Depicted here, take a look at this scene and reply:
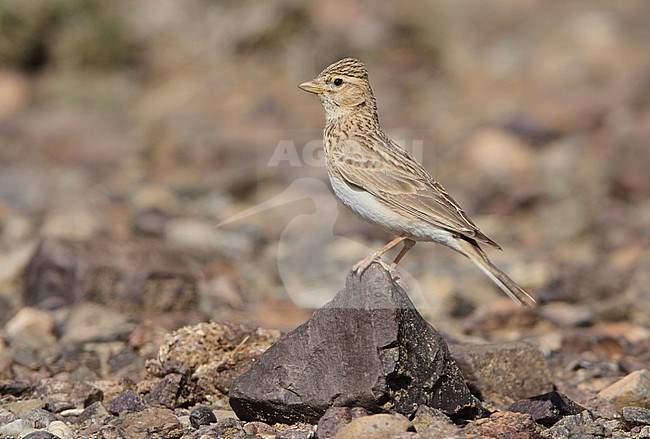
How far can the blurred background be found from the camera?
8.36 metres

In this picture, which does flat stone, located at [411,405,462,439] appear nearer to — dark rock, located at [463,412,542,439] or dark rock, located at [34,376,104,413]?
dark rock, located at [463,412,542,439]

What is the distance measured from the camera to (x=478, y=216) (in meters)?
11.6

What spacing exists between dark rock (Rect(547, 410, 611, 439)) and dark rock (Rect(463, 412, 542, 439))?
10 centimetres

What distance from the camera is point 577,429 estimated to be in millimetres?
5047

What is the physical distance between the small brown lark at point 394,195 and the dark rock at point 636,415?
2.60 ft

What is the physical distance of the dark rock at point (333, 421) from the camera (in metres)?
4.75

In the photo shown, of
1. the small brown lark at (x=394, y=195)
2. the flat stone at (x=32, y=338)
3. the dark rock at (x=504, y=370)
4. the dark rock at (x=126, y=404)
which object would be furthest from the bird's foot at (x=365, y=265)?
the flat stone at (x=32, y=338)

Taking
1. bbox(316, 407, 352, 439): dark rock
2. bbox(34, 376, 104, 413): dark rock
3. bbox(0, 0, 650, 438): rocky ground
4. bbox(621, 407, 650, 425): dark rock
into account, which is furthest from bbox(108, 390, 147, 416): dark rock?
Answer: bbox(621, 407, 650, 425): dark rock

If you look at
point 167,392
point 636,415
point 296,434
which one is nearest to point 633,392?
point 636,415

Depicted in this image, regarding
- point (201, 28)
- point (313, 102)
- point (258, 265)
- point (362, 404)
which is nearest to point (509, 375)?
point (362, 404)

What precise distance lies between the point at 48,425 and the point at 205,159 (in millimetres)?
8305

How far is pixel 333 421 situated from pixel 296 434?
0.21 m

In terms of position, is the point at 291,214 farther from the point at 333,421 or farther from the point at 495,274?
the point at 333,421

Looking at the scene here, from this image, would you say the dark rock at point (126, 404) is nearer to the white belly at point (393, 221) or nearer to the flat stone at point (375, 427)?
the flat stone at point (375, 427)
